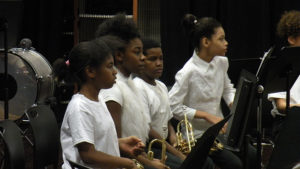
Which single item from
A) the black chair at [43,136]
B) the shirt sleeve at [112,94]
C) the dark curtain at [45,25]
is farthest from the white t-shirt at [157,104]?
the dark curtain at [45,25]

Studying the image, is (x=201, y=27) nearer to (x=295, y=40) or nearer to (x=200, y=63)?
(x=200, y=63)

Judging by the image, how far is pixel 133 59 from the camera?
314 cm

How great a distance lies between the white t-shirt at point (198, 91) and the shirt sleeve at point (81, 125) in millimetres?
1271

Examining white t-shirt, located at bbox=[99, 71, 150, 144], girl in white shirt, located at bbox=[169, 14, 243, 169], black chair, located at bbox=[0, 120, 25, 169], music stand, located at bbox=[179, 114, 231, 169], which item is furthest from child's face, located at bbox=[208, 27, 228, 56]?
black chair, located at bbox=[0, 120, 25, 169]

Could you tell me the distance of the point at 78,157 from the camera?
8.65 feet

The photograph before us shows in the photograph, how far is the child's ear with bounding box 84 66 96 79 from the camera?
2.72 metres

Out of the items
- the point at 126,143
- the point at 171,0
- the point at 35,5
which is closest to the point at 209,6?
the point at 171,0

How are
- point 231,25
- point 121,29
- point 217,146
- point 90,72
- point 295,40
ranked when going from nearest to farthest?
point 90,72 → point 121,29 → point 217,146 → point 295,40 → point 231,25

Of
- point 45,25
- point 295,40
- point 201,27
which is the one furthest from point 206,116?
point 45,25

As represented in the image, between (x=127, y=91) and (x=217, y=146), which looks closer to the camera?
(x=127, y=91)

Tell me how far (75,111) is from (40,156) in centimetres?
30

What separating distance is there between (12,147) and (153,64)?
1324 mm

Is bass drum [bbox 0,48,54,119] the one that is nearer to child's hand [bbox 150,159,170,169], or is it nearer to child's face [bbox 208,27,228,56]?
child's face [bbox 208,27,228,56]

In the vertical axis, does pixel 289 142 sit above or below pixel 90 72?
below
